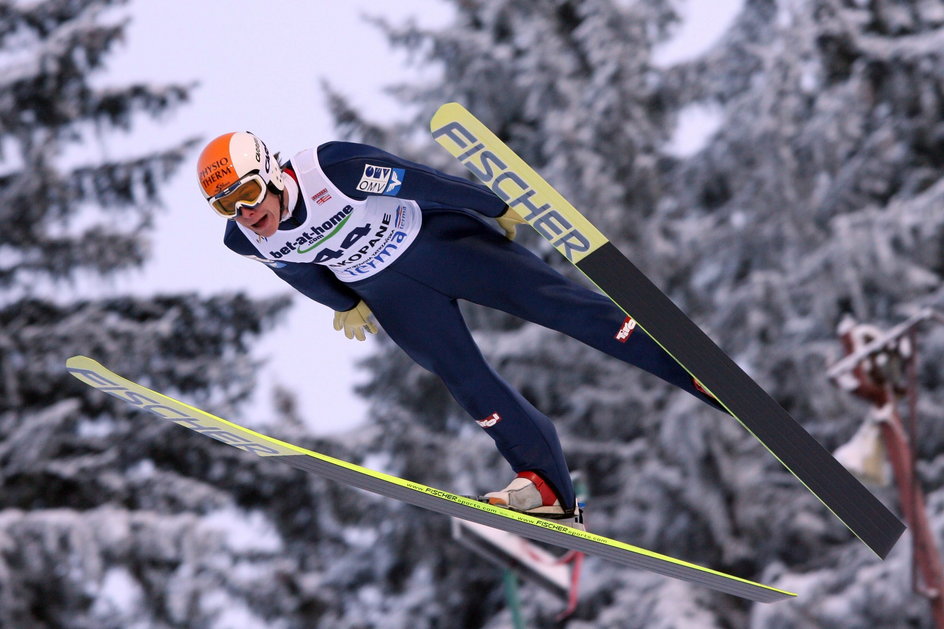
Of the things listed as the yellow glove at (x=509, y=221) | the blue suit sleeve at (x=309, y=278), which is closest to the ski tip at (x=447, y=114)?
the yellow glove at (x=509, y=221)

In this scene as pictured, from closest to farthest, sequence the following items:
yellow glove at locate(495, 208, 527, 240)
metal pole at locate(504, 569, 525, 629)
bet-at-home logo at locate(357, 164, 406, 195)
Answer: bet-at-home logo at locate(357, 164, 406, 195) < yellow glove at locate(495, 208, 527, 240) < metal pole at locate(504, 569, 525, 629)

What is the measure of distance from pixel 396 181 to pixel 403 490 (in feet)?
3.37

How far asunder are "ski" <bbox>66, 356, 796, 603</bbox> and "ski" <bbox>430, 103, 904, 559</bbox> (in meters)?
0.56

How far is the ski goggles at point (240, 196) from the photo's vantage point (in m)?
3.77

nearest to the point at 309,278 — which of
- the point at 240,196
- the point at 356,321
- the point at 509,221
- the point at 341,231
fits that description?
the point at 356,321

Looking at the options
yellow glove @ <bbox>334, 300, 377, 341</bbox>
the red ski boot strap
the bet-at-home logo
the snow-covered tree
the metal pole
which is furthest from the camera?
the snow-covered tree

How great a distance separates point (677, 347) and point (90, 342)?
33.8 ft

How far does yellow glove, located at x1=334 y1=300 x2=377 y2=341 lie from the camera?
14.6ft

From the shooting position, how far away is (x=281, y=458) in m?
4.43

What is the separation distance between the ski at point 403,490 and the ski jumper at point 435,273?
18cm

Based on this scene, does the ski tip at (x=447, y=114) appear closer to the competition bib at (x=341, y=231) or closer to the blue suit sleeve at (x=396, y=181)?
the blue suit sleeve at (x=396, y=181)

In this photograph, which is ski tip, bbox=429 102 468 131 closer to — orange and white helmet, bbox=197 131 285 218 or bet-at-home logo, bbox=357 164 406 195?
bet-at-home logo, bbox=357 164 406 195

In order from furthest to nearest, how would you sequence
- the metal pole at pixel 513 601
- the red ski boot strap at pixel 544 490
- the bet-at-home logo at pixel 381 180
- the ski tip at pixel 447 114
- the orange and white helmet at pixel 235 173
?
the metal pole at pixel 513 601
the red ski boot strap at pixel 544 490
the bet-at-home logo at pixel 381 180
the orange and white helmet at pixel 235 173
the ski tip at pixel 447 114

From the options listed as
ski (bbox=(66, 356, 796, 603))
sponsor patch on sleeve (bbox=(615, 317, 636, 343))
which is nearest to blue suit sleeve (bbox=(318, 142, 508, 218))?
sponsor patch on sleeve (bbox=(615, 317, 636, 343))
